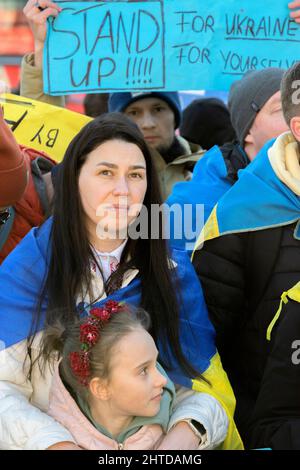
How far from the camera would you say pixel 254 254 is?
3.58 metres

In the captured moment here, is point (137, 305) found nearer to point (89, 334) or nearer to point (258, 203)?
point (89, 334)

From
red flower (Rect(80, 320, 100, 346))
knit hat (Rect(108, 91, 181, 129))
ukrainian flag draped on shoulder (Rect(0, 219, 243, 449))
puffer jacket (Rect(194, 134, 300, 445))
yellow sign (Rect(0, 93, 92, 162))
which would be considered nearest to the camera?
red flower (Rect(80, 320, 100, 346))

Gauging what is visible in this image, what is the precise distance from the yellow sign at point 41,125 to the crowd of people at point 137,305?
0.39 metres

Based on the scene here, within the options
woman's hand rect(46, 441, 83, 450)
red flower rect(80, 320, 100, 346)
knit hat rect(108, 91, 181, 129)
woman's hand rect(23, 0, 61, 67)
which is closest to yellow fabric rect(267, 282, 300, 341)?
red flower rect(80, 320, 100, 346)

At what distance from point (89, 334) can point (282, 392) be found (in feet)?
2.16

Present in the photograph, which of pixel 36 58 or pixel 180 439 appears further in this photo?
pixel 36 58

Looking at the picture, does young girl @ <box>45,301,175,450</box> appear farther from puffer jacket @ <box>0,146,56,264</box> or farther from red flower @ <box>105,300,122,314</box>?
puffer jacket @ <box>0,146,56,264</box>

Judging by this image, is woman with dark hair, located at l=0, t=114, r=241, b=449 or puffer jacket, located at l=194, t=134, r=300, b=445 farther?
puffer jacket, located at l=194, t=134, r=300, b=445

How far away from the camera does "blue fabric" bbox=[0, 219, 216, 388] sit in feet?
10.1

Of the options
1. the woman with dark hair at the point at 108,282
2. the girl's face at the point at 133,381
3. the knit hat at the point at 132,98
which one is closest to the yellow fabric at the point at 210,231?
the woman with dark hair at the point at 108,282

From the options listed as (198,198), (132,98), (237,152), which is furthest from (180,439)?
(132,98)

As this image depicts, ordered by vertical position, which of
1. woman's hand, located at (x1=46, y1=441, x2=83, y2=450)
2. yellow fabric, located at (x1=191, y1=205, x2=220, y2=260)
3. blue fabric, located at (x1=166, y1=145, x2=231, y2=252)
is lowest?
woman's hand, located at (x1=46, y1=441, x2=83, y2=450)

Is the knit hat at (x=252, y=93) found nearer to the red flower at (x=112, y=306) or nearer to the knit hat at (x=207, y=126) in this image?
the knit hat at (x=207, y=126)

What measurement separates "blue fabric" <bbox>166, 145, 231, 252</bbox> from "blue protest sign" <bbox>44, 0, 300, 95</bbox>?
0.42 metres
